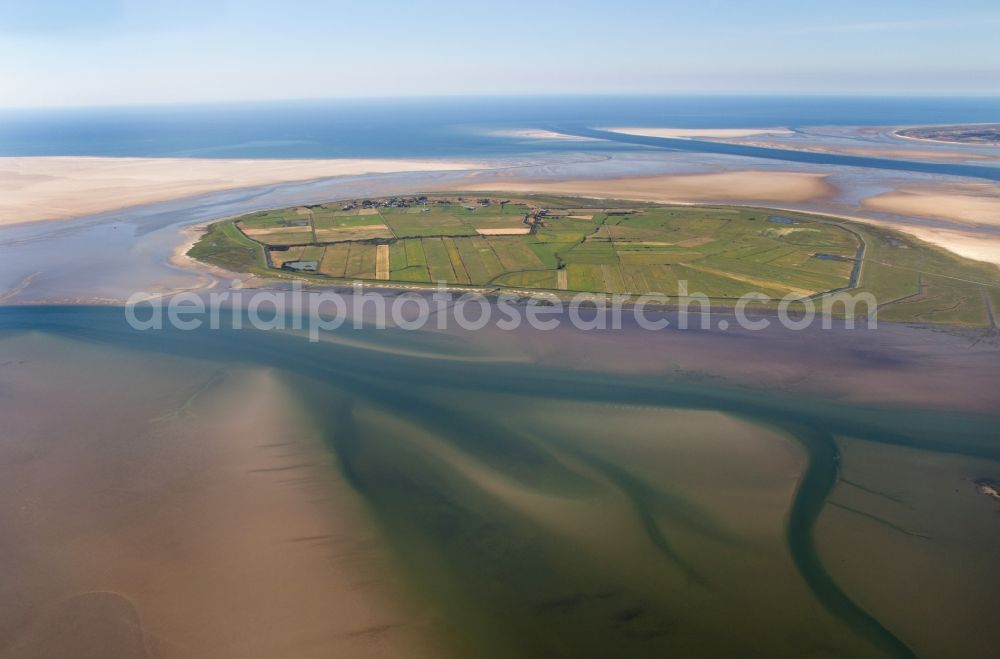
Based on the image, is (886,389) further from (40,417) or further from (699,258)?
(40,417)

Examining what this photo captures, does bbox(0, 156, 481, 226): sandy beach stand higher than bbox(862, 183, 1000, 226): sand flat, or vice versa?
bbox(0, 156, 481, 226): sandy beach

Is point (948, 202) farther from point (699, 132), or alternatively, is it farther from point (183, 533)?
point (699, 132)

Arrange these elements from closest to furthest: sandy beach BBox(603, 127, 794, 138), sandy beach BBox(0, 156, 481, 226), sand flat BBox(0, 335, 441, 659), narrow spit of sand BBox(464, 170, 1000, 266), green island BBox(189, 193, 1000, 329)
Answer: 1. sand flat BBox(0, 335, 441, 659)
2. green island BBox(189, 193, 1000, 329)
3. narrow spit of sand BBox(464, 170, 1000, 266)
4. sandy beach BBox(0, 156, 481, 226)
5. sandy beach BBox(603, 127, 794, 138)

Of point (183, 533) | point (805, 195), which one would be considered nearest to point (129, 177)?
point (183, 533)

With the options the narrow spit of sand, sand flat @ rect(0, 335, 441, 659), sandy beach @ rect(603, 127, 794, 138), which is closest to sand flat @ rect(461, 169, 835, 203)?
the narrow spit of sand

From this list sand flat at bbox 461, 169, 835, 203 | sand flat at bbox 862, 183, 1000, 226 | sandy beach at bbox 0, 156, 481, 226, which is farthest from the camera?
sand flat at bbox 461, 169, 835, 203

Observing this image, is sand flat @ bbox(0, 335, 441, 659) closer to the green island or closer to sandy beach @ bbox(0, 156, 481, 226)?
the green island

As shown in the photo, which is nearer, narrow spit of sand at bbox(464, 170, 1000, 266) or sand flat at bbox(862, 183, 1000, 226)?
narrow spit of sand at bbox(464, 170, 1000, 266)
